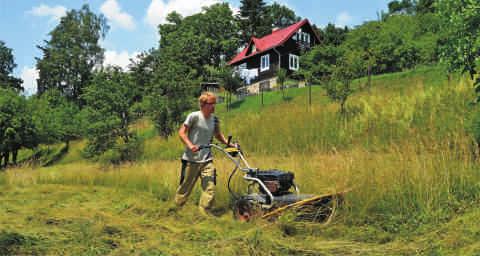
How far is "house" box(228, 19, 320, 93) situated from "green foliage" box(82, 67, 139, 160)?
22.0 m

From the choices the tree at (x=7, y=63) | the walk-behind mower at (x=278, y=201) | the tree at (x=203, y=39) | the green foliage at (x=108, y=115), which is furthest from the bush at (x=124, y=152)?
the tree at (x=7, y=63)

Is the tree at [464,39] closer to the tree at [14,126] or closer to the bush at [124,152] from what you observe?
the bush at [124,152]

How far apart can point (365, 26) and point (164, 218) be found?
29897 mm

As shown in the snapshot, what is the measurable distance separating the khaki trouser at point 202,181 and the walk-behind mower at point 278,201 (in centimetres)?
37

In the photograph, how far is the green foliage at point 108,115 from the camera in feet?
55.0

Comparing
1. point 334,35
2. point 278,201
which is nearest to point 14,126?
point 278,201

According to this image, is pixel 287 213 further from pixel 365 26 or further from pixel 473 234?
pixel 365 26

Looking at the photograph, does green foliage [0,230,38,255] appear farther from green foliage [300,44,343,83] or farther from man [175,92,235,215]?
green foliage [300,44,343,83]

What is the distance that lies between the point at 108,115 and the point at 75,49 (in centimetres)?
3568

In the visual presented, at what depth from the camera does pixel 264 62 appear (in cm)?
4156

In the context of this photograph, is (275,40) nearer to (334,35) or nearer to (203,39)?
(334,35)

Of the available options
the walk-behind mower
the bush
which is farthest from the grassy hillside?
the bush

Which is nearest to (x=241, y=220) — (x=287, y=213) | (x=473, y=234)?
(x=287, y=213)

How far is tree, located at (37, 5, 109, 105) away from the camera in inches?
1916
